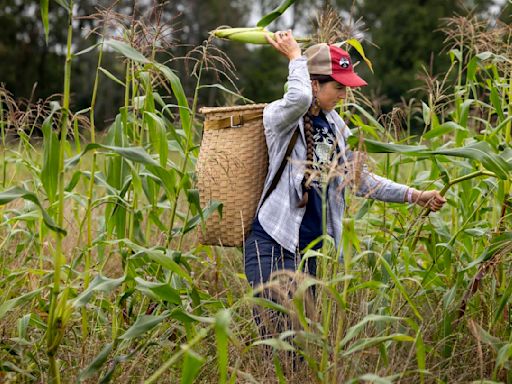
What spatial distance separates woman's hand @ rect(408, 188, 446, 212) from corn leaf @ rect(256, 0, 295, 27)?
3.48 feet

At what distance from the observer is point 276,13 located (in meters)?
3.75

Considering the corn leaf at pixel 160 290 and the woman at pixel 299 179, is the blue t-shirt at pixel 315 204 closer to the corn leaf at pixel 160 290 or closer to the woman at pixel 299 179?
the woman at pixel 299 179

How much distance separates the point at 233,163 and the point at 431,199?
94cm

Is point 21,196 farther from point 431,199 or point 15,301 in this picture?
point 431,199

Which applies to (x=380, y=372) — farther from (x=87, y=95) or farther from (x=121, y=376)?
(x=87, y=95)

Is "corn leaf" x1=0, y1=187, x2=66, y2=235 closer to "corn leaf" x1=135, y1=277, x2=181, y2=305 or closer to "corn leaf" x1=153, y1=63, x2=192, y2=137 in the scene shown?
"corn leaf" x1=135, y1=277, x2=181, y2=305

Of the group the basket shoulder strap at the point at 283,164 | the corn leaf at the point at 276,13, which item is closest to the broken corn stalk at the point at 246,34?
the corn leaf at the point at 276,13

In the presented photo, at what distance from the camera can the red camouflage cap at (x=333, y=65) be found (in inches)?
158

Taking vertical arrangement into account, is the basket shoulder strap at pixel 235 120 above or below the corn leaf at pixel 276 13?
below

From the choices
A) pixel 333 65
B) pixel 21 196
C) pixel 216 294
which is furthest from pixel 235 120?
pixel 21 196

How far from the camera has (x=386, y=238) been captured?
4551mm

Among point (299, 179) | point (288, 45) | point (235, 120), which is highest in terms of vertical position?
point (288, 45)

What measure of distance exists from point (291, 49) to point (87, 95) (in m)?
30.2

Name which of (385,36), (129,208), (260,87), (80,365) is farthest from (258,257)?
(260,87)
